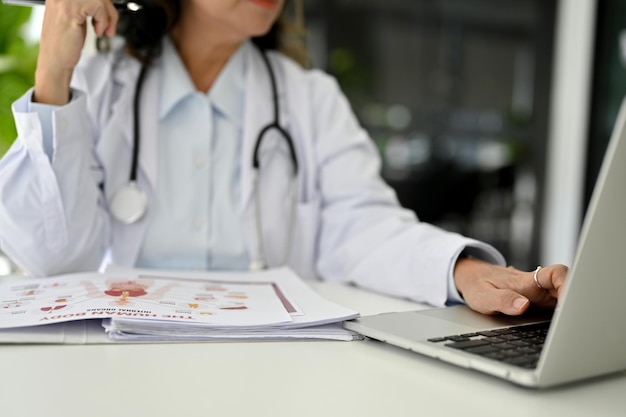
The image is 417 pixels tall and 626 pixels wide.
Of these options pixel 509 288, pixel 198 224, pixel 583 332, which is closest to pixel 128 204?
pixel 198 224

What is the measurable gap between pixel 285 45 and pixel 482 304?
89 cm

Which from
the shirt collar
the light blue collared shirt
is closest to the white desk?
the light blue collared shirt

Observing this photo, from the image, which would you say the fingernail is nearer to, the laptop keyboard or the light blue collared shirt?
the laptop keyboard

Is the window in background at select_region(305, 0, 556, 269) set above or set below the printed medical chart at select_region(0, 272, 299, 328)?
above

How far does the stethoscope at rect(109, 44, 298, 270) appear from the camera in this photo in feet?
3.72

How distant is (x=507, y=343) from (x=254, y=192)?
692 millimetres

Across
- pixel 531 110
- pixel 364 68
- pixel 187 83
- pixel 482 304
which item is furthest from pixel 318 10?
pixel 482 304

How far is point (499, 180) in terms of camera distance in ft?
11.1

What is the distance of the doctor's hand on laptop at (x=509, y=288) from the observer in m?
0.73

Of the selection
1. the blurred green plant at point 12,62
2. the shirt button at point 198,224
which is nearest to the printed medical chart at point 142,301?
the shirt button at point 198,224

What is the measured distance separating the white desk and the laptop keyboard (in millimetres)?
23

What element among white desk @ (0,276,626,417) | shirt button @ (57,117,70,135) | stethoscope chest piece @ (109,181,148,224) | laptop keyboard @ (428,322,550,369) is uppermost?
shirt button @ (57,117,70,135)

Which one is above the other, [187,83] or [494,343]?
[187,83]

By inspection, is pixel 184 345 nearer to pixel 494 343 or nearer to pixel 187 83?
pixel 494 343
